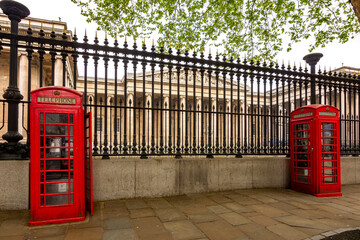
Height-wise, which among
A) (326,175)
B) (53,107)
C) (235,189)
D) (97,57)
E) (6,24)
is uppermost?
(6,24)

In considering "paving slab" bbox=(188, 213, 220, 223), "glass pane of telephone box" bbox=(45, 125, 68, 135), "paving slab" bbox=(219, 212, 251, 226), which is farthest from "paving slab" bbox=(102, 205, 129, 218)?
"paving slab" bbox=(219, 212, 251, 226)

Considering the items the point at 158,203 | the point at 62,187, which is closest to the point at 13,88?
the point at 62,187

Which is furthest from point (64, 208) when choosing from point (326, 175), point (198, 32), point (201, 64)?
point (198, 32)

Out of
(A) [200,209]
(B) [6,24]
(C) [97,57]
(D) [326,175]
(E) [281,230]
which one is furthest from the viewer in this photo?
(B) [6,24]

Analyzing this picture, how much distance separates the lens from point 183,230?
334 centimetres

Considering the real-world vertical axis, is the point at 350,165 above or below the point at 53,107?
below

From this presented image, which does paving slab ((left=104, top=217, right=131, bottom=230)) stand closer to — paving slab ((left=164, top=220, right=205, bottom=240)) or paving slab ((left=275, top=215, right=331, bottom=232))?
paving slab ((left=164, top=220, right=205, bottom=240))

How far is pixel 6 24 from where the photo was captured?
1622cm

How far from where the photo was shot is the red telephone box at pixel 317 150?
5457 mm

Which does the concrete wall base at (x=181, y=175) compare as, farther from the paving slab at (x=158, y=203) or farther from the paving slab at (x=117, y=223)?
the paving slab at (x=117, y=223)

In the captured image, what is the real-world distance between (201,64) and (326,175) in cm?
463

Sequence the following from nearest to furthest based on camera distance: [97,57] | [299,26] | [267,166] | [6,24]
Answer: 1. [97,57]
2. [267,166]
3. [299,26]
4. [6,24]

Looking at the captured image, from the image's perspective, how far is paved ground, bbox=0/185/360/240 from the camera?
125 inches

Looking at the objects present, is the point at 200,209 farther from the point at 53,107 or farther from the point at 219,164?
the point at 53,107
